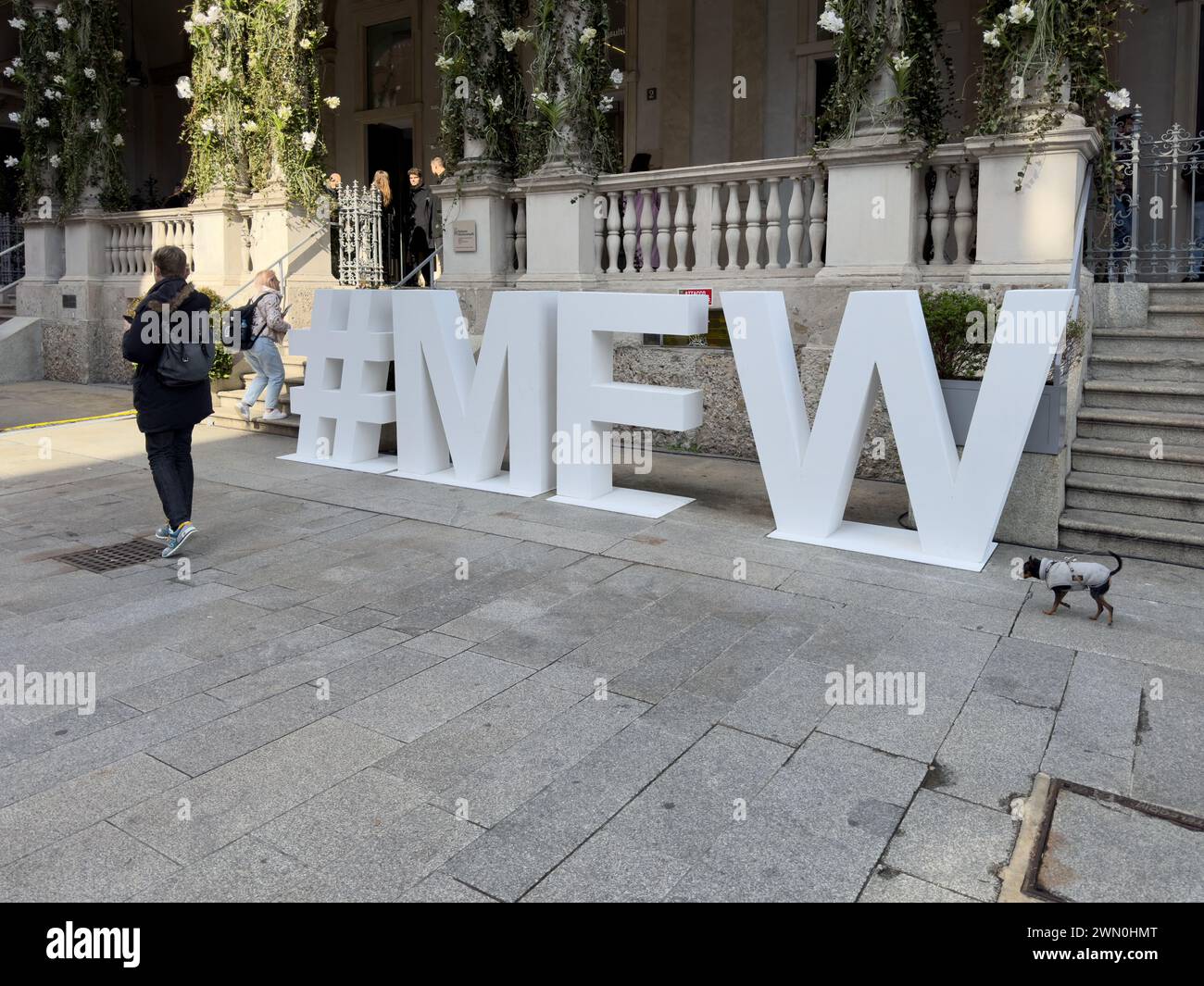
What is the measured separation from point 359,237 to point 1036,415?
9.75 metres

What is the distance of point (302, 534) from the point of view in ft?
22.8

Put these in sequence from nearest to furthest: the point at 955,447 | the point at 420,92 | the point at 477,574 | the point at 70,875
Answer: the point at 70,875, the point at 477,574, the point at 955,447, the point at 420,92

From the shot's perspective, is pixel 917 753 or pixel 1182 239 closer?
pixel 917 753

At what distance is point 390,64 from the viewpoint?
59.5 ft

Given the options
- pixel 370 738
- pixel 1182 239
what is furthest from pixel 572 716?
pixel 1182 239

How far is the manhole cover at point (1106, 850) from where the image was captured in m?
2.91

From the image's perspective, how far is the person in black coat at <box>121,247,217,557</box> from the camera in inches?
243

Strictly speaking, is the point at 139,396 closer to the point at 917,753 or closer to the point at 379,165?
the point at 917,753

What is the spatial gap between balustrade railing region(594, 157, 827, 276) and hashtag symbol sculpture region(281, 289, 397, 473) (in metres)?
2.73

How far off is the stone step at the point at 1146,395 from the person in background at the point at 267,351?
25.1ft

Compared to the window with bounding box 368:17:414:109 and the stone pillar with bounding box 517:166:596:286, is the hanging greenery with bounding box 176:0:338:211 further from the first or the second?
the window with bounding box 368:17:414:109

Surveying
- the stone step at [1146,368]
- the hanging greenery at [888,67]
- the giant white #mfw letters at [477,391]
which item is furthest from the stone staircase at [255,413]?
the stone step at [1146,368]

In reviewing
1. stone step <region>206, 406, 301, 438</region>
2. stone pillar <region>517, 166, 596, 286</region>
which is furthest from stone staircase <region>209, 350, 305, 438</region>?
stone pillar <region>517, 166, 596, 286</region>
